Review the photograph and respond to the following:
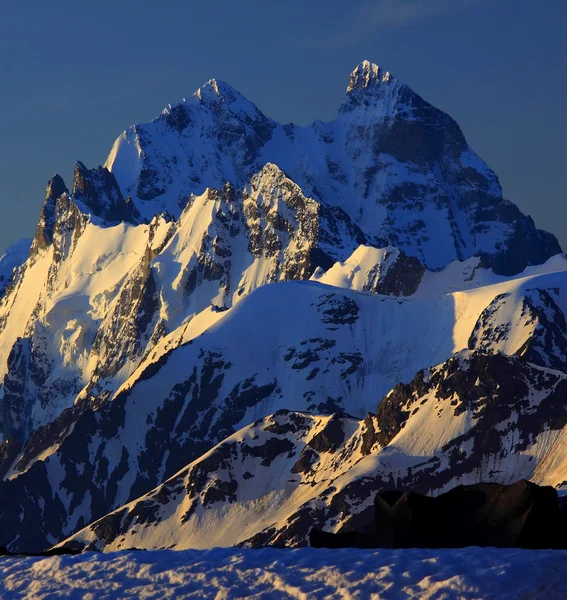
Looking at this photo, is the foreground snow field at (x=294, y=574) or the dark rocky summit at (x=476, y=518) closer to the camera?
the foreground snow field at (x=294, y=574)

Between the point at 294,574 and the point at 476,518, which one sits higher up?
the point at 476,518

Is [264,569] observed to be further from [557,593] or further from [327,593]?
[557,593]

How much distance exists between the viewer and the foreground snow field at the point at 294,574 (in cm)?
3791

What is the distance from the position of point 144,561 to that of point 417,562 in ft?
27.2

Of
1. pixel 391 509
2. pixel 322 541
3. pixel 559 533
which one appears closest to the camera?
pixel 559 533

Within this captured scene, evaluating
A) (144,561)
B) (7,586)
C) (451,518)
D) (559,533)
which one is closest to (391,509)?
(451,518)

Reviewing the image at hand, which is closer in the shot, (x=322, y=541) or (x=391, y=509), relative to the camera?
(x=391, y=509)

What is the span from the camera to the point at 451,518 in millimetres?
48406

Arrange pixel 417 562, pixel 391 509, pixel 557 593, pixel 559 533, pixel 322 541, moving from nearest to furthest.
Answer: pixel 557 593, pixel 417 562, pixel 559 533, pixel 391 509, pixel 322 541

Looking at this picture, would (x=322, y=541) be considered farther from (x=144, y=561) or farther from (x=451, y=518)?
(x=144, y=561)

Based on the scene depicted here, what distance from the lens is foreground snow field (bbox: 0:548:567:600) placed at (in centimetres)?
3791

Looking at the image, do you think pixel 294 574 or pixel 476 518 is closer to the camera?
pixel 294 574

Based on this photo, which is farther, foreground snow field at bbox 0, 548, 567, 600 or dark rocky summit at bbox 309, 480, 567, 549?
dark rocky summit at bbox 309, 480, 567, 549

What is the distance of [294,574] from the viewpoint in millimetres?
40750
